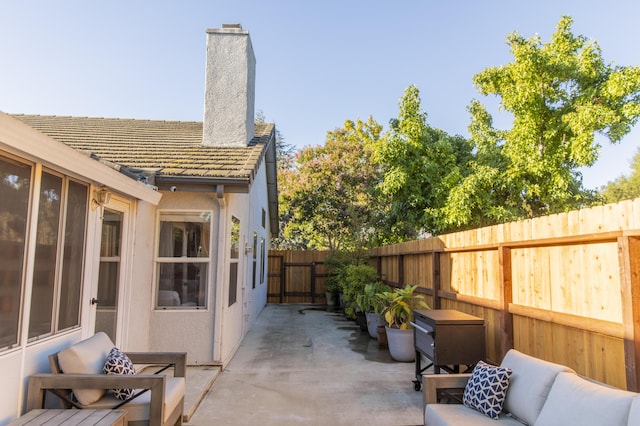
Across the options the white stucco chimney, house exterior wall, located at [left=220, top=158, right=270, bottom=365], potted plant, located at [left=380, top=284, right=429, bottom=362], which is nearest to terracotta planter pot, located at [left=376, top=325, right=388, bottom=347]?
potted plant, located at [left=380, top=284, right=429, bottom=362]

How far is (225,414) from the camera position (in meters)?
3.84

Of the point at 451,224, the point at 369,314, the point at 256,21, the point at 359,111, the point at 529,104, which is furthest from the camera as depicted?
the point at 359,111

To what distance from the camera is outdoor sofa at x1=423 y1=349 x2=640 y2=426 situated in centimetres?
198

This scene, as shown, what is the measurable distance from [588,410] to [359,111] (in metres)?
16.0

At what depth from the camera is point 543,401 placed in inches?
99.1

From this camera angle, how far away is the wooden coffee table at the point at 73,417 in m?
2.37

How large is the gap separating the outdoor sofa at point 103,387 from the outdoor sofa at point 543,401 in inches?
78.9

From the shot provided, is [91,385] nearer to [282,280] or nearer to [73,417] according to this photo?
[73,417]

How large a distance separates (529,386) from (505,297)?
1.51 metres

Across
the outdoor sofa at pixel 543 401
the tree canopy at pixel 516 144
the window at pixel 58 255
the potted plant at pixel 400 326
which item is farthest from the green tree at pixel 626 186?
the window at pixel 58 255

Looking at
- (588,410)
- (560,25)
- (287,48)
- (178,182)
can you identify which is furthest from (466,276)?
(287,48)

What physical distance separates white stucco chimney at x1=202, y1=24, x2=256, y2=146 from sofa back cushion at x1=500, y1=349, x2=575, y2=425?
5596 millimetres

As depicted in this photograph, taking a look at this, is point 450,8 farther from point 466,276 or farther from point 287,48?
point 466,276

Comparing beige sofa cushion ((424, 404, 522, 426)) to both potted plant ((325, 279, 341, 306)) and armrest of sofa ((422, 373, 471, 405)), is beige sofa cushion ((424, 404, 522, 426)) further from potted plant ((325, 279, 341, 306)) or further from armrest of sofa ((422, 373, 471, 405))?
potted plant ((325, 279, 341, 306))
